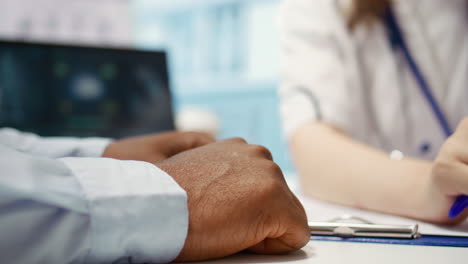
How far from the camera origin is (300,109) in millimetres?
722

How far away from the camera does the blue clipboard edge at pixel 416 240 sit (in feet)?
1.06

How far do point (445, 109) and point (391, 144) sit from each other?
0.32 feet

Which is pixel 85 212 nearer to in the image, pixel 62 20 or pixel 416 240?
pixel 416 240

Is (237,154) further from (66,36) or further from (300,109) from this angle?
(66,36)

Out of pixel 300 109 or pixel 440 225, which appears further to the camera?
pixel 300 109

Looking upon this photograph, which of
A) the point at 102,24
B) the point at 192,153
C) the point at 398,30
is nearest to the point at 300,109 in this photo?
the point at 398,30

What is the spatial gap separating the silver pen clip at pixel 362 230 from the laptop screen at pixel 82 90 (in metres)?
0.53

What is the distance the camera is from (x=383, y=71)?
2.48 feet

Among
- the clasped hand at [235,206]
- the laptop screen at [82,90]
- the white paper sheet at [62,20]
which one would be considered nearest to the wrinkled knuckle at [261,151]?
the clasped hand at [235,206]

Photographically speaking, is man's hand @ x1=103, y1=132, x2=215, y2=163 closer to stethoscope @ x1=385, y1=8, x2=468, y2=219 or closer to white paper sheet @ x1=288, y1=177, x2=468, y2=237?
white paper sheet @ x1=288, y1=177, x2=468, y2=237

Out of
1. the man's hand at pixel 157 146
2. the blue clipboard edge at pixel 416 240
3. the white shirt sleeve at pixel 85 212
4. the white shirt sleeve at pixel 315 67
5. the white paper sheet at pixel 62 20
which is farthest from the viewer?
the white paper sheet at pixel 62 20

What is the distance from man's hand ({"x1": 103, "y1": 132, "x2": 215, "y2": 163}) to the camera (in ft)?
1.42

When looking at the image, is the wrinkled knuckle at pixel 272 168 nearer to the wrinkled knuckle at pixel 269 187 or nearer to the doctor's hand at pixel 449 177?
the wrinkled knuckle at pixel 269 187

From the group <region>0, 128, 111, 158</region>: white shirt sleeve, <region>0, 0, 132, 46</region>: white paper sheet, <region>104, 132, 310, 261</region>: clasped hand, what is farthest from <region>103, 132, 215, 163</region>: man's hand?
<region>0, 0, 132, 46</region>: white paper sheet
